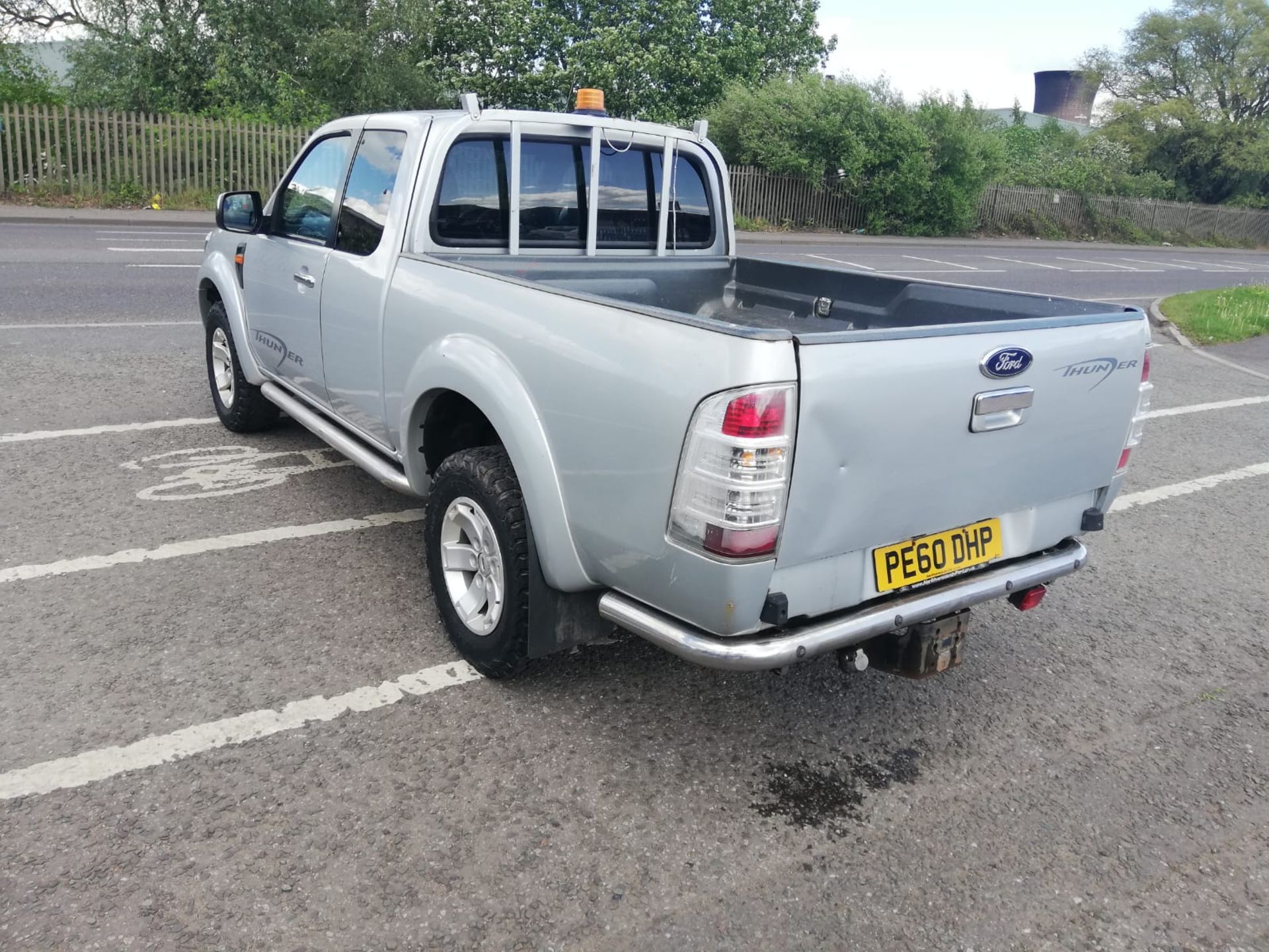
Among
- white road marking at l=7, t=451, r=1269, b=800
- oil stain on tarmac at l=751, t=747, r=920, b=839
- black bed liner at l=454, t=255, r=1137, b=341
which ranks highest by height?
black bed liner at l=454, t=255, r=1137, b=341

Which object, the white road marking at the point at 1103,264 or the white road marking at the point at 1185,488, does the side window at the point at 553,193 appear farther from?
the white road marking at the point at 1103,264

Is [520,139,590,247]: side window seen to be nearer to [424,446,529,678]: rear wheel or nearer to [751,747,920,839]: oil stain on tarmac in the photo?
[424,446,529,678]: rear wheel

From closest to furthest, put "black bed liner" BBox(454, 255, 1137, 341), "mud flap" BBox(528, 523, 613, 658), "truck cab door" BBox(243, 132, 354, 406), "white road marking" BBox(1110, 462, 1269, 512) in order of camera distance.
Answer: "mud flap" BBox(528, 523, 613, 658) → "black bed liner" BBox(454, 255, 1137, 341) → "truck cab door" BBox(243, 132, 354, 406) → "white road marking" BBox(1110, 462, 1269, 512)

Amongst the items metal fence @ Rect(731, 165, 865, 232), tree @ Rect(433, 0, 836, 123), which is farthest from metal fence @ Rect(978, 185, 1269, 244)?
tree @ Rect(433, 0, 836, 123)

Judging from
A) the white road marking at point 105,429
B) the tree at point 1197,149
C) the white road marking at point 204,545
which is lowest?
the white road marking at point 204,545

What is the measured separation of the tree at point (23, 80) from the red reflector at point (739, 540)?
24791 mm

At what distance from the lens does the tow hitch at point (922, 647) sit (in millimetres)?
3238

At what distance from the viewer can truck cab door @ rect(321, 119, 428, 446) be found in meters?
4.21

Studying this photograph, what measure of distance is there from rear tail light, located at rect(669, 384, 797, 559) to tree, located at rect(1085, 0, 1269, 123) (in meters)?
62.5

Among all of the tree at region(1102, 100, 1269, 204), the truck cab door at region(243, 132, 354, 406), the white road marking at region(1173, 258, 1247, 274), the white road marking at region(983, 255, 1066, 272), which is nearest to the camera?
the truck cab door at region(243, 132, 354, 406)

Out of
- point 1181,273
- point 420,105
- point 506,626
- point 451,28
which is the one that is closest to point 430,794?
point 506,626

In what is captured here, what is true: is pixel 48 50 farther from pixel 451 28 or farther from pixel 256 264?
pixel 256 264

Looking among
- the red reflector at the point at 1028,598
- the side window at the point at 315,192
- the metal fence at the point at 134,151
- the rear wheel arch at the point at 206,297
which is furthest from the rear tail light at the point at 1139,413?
the metal fence at the point at 134,151

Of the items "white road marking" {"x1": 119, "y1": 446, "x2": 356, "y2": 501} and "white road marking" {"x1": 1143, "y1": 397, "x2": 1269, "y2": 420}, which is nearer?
"white road marking" {"x1": 119, "y1": 446, "x2": 356, "y2": 501}
